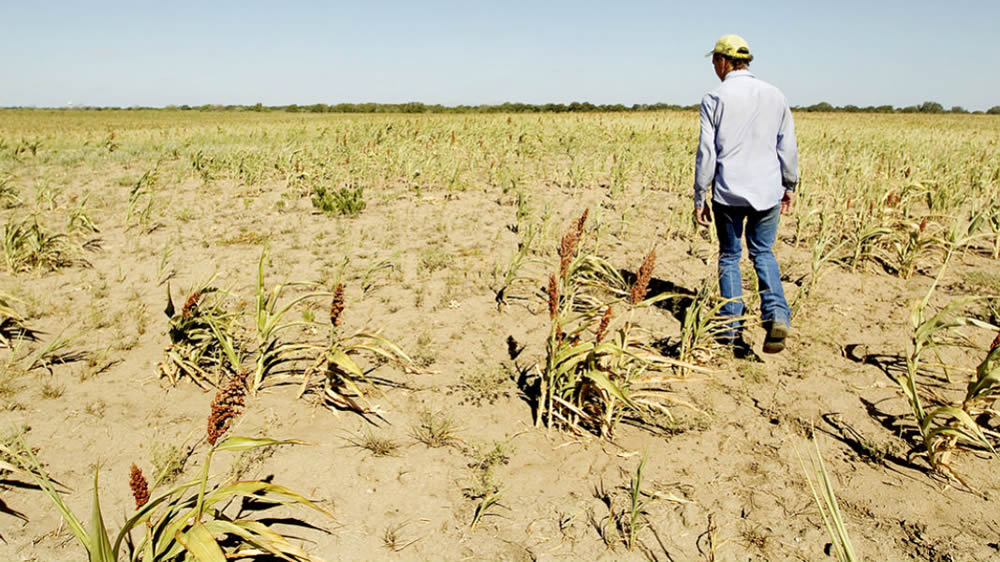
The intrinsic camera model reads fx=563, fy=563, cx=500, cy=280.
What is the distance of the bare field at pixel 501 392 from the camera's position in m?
2.33

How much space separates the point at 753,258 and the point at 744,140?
0.80m

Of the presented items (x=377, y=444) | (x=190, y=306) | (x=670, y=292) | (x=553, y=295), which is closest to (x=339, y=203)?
(x=190, y=306)

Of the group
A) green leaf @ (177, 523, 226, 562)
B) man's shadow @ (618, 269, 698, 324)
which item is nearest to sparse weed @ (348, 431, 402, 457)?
green leaf @ (177, 523, 226, 562)

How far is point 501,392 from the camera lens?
3.31 meters

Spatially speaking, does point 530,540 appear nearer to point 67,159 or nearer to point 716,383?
point 716,383

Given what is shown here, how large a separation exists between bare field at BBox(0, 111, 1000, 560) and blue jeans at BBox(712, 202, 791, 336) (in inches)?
6.0

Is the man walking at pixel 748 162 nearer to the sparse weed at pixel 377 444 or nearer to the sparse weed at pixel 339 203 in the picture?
the sparse weed at pixel 377 444

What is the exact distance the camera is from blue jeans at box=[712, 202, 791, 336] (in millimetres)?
3762

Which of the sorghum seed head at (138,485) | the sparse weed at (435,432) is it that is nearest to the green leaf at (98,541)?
the sorghum seed head at (138,485)

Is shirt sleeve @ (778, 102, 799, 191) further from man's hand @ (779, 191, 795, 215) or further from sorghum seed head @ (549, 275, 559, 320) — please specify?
sorghum seed head @ (549, 275, 559, 320)

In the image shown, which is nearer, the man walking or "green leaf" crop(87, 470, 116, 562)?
"green leaf" crop(87, 470, 116, 562)

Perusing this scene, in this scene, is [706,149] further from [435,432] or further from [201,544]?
[201,544]

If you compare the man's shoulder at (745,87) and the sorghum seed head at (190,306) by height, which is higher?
the man's shoulder at (745,87)

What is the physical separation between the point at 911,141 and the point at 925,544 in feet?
48.5
